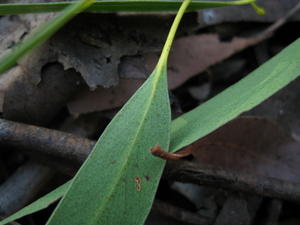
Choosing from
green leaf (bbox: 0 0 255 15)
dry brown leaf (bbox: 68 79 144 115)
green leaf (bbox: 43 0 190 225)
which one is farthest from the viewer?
dry brown leaf (bbox: 68 79 144 115)

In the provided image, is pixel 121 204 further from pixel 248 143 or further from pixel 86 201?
pixel 248 143

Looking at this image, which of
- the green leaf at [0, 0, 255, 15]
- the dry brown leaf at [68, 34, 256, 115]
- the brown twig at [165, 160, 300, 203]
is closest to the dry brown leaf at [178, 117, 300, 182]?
the brown twig at [165, 160, 300, 203]

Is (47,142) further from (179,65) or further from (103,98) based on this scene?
(179,65)

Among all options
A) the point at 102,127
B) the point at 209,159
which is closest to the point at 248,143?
the point at 209,159

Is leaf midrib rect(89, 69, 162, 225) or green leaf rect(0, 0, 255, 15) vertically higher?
green leaf rect(0, 0, 255, 15)

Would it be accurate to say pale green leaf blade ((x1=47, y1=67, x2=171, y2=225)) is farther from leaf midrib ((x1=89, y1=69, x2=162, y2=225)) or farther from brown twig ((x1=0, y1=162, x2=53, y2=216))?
brown twig ((x1=0, y1=162, x2=53, y2=216))

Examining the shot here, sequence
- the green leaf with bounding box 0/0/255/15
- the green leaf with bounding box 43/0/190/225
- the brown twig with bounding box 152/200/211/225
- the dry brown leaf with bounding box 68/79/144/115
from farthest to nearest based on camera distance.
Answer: the dry brown leaf with bounding box 68/79/144/115 < the brown twig with bounding box 152/200/211/225 < the green leaf with bounding box 0/0/255/15 < the green leaf with bounding box 43/0/190/225

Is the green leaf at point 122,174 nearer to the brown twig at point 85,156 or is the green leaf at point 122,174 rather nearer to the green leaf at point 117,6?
the brown twig at point 85,156
